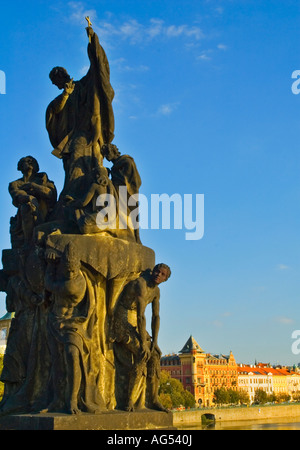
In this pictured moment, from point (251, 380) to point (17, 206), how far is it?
132m

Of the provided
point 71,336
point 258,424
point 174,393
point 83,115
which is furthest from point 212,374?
point 71,336

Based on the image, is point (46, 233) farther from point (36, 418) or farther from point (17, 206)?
point (36, 418)

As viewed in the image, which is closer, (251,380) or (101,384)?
(101,384)

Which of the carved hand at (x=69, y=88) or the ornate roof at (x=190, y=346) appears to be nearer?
the carved hand at (x=69, y=88)

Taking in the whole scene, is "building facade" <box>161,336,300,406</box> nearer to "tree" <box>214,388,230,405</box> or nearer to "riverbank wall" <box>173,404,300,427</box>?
"tree" <box>214,388,230,405</box>

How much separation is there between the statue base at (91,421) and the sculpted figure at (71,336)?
20cm


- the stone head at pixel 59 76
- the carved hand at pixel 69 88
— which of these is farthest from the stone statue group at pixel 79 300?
the stone head at pixel 59 76

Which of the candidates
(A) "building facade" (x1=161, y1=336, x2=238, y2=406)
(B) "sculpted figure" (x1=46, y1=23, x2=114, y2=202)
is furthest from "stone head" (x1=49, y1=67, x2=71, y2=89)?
(A) "building facade" (x1=161, y1=336, x2=238, y2=406)

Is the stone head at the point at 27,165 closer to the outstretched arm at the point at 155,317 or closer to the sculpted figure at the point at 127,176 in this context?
the sculpted figure at the point at 127,176

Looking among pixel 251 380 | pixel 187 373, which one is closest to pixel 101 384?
pixel 187 373

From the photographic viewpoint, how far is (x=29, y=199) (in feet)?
27.0

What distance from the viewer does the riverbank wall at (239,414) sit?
5659cm

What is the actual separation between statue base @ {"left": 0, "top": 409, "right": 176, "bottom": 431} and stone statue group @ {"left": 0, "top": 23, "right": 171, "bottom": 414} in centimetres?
18
